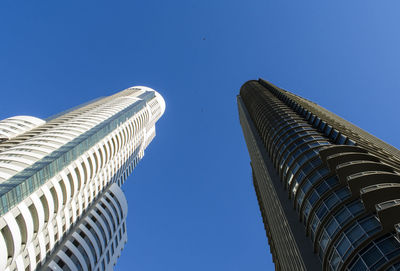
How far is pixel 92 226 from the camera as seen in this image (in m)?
44.5

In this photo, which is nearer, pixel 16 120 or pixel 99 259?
pixel 99 259

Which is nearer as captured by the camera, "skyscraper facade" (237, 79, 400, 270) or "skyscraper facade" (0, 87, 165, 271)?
"skyscraper facade" (237, 79, 400, 270)

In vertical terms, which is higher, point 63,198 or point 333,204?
point 333,204

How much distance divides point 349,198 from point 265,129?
116 feet

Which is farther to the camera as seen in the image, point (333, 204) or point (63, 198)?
point (63, 198)

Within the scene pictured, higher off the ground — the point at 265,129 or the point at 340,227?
the point at 265,129

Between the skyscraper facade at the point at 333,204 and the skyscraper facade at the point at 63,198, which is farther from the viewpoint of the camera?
the skyscraper facade at the point at 63,198

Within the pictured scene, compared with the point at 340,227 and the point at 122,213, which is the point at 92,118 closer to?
the point at 122,213

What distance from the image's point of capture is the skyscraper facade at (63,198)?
89.7 ft

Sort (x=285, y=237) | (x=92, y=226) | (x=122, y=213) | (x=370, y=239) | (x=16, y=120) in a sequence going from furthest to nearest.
Answer: (x=16, y=120) < (x=122, y=213) < (x=92, y=226) < (x=285, y=237) < (x=370, y=239)

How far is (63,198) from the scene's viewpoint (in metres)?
36.5

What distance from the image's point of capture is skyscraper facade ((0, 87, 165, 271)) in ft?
89.7

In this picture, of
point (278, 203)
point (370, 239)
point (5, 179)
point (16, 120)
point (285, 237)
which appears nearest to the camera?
point (370, 239)

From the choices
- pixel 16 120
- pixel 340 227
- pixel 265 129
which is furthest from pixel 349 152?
pixel 16 120
